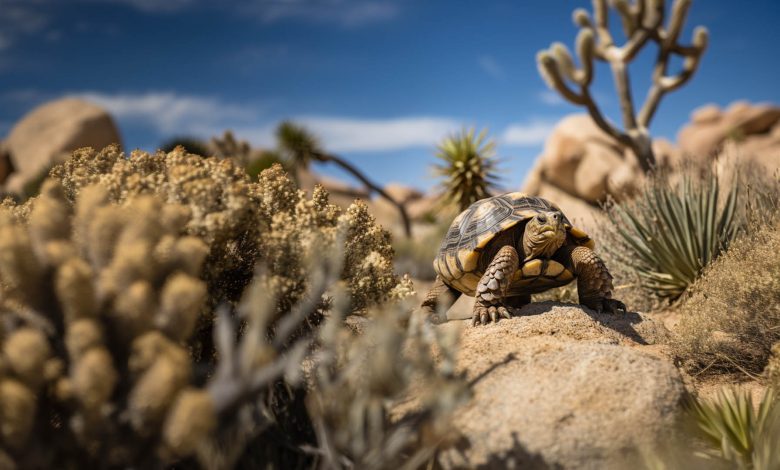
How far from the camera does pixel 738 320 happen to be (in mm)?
4957

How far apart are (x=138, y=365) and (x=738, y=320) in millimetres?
→ 4905

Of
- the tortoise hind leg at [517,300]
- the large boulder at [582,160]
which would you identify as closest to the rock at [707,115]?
the large boulder at [582,160]

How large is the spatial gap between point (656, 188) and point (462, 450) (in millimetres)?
5403

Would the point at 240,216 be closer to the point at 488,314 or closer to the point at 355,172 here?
the point at 488,314

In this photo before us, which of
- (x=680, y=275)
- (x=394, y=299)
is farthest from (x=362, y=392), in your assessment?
(x=680, y=275)

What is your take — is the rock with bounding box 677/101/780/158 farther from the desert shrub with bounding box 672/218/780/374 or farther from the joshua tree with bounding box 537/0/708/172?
the desert shrub with bounding box 672/218/780/374

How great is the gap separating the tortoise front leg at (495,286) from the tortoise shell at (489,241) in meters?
0.20

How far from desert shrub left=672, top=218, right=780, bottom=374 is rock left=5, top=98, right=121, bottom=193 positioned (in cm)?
2822

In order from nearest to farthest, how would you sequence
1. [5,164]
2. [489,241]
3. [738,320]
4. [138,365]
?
[138,365]
[738,320]
[489,241]
[5,164]

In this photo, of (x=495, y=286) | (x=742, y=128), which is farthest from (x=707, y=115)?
(x=495, y=286)

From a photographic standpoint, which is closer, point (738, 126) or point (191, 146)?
point (191, 146)

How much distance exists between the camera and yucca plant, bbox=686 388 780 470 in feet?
10.5

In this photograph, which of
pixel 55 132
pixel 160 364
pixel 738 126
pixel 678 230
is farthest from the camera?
pixel 738 126

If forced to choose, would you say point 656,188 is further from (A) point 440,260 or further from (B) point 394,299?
(B) point 394,299
